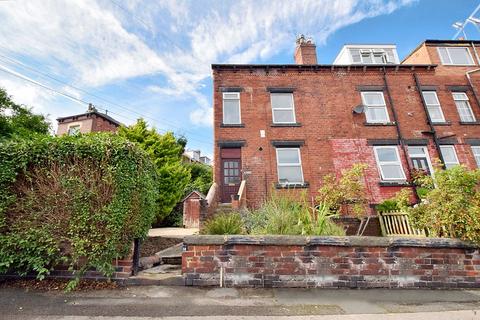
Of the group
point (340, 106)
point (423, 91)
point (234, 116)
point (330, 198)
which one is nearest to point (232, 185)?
point (234, 116)

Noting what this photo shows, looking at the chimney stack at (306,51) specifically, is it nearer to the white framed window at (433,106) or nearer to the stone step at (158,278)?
the white framed window at (433,106)

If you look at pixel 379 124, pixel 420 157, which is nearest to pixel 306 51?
pixel 379 124

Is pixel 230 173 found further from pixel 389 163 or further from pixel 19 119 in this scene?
pixel 19 119

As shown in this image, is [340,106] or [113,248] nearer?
[113,248]

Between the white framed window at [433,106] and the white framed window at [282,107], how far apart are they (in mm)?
7652

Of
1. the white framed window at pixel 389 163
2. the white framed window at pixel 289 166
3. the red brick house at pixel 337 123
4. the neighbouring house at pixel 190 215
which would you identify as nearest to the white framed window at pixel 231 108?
the red brick house at pixel 337 123

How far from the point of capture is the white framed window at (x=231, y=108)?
38.9 feet

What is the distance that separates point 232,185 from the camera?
11.1 meters

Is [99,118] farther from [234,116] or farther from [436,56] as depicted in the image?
[436,56]

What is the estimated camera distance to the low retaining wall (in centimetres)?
373

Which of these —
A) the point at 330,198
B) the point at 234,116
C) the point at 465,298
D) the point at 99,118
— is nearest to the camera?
the point at 465,298

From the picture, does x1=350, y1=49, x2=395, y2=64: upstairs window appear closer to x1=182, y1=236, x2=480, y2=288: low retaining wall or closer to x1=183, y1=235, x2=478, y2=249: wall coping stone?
x1=183, y1=235, x2=478, y2=249: wall coping stone

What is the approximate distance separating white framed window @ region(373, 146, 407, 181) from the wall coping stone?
8079 millimetres

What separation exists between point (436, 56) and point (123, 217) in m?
18.8
